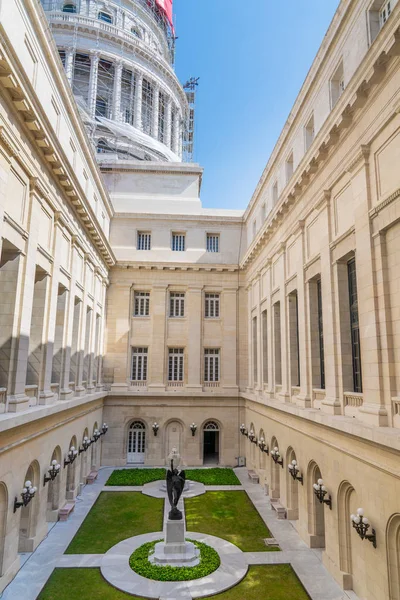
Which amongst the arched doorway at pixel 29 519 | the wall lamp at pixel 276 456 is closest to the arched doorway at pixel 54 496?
the arched doorway at pixel 29 519

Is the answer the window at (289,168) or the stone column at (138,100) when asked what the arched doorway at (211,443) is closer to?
the window at (289,168)

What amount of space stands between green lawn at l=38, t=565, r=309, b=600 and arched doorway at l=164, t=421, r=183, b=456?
17.0 m

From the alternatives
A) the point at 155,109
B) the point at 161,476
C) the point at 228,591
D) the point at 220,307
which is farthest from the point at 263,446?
the point at 155,109

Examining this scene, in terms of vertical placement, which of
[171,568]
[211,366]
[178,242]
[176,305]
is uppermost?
[178,242]

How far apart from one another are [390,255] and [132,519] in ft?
53.2

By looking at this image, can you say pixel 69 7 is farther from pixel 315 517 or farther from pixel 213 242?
pixel 315 517

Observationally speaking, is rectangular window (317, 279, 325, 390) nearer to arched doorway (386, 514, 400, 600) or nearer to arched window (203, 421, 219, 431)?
arched doorway (386, 514, 400, 600)

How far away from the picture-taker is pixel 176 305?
1342 inches

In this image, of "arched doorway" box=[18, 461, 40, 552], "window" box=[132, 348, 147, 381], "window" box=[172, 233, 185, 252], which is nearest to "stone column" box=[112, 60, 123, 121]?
"window" box=[172, 233, 185, 252]

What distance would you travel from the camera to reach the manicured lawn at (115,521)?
17172 millimetres

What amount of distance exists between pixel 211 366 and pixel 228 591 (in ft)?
66.2

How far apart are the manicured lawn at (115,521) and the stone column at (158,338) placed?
31.1 feet

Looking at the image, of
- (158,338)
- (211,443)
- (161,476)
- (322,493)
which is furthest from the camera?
(211,443)

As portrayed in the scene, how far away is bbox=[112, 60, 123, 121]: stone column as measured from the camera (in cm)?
5253
